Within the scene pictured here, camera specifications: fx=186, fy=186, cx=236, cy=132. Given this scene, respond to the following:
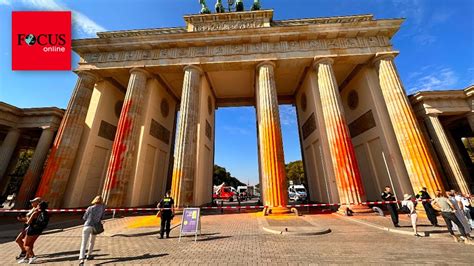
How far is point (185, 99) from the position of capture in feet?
44.2

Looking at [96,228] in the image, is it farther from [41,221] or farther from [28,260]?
[28,260]

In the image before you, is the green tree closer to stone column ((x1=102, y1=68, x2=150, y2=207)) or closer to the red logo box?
stone column ((x1=102, y1=68, x2=150, y2=207))

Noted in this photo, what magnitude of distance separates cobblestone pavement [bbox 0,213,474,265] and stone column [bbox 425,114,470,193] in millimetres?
11022

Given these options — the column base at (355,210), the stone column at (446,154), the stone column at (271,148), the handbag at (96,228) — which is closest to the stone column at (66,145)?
the handbag at (96,228)

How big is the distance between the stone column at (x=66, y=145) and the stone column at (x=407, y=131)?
2191cm

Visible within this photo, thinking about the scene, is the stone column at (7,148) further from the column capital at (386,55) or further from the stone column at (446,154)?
the stone column at (446,154)

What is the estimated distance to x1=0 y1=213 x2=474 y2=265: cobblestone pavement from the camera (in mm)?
4121

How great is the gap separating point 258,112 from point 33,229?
1295 centimetres

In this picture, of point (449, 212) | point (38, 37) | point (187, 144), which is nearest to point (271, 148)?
point (187, 144)

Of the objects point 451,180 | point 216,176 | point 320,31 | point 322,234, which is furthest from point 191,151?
point 216,176

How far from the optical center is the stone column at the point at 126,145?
11.7 m

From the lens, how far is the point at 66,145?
12.8 meters

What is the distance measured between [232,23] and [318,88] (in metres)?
9.22

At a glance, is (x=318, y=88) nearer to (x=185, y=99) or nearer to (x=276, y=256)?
(x=185, y=99)
